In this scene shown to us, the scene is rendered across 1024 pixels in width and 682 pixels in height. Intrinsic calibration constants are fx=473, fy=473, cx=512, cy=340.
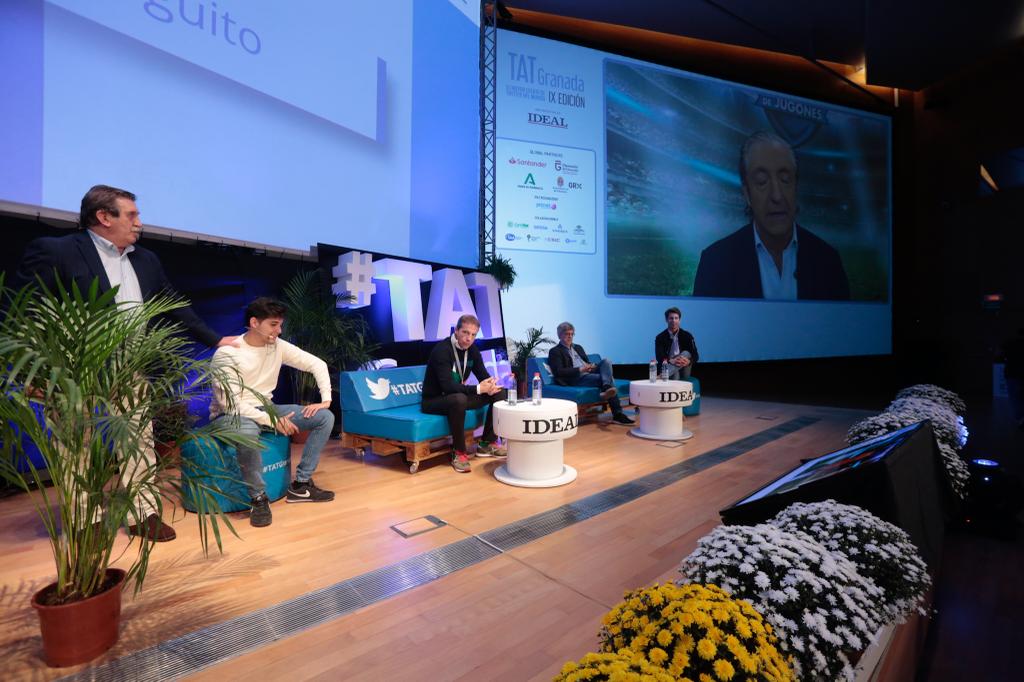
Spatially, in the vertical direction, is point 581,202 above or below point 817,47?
below

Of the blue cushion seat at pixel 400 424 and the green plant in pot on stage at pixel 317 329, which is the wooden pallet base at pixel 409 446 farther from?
the green plant in pot on stage at pixel 317 329

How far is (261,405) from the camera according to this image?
9.70ft

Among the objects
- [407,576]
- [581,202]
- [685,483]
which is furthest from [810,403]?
[407,576]

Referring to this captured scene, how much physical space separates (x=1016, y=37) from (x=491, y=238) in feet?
34.4

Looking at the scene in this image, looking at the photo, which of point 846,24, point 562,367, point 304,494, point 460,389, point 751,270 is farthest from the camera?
point 751,270

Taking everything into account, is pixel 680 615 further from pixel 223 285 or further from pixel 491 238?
pixel 491 238

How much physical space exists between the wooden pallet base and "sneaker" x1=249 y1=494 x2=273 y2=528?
3.52 ft

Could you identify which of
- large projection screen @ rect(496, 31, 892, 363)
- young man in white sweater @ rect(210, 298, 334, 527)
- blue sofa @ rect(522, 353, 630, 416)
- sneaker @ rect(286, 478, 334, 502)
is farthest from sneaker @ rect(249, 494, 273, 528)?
large projection screen @ rect(496, 31, 892, 363)

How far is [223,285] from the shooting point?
416cm

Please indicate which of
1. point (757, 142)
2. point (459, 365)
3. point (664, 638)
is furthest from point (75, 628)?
point (757, 142)

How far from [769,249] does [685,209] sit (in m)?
2.16

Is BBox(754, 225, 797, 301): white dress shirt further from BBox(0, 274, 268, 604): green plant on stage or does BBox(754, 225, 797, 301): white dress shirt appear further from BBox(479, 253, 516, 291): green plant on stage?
BBox(0, 274, 268, 604): green plant on stage

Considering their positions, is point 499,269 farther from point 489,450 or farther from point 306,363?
point 306,363

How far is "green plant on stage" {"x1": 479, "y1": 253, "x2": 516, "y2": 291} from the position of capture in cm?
629
